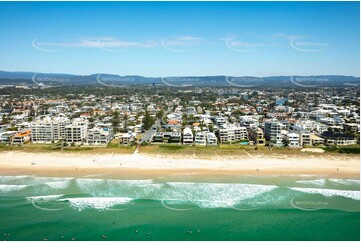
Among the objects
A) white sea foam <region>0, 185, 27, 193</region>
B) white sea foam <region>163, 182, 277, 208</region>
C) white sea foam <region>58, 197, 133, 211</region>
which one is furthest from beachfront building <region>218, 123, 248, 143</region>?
white sea foam <region>0, 185, 27, 193</region>

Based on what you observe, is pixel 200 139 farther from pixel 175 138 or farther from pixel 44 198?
pixel 44 198

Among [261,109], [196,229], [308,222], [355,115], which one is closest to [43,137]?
[196,229]

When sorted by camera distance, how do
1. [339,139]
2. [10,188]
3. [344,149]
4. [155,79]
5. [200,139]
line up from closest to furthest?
[10,188] → [344,149] → [339,139] → [200,139] → [155,79]

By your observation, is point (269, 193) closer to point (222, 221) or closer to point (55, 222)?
point (222, 221)

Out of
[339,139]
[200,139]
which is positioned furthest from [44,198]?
[339,139]

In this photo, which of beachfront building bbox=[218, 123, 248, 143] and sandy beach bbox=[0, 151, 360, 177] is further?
beachfront building bbox=[218, 123, 248, 143]

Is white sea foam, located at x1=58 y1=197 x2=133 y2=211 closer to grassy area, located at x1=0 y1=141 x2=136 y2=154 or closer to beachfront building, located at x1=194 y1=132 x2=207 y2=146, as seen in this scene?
grassy area, located at x1=0 y1=141 x2=136 y2=154
